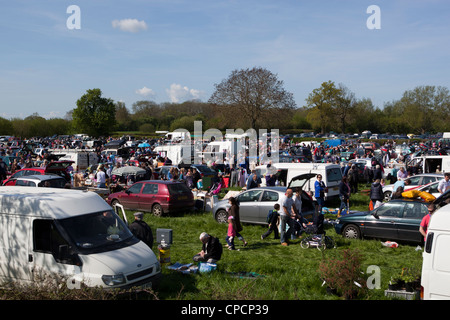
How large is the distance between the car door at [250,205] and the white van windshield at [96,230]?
6204mm

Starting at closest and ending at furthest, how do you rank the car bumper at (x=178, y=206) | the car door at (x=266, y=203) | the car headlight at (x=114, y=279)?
the car headlight at (x=114, y=279)
the car door at (x=266, y=203)
the car bumper at (x=178, y=206)

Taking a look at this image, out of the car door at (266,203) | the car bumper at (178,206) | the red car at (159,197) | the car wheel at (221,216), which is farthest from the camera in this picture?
the red car at (159,197)

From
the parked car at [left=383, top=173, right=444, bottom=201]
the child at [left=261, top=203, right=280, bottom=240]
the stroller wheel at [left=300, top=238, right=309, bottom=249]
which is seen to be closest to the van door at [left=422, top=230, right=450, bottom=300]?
the stroller wheel at [left=300, top=238, right=309, bottom=249]

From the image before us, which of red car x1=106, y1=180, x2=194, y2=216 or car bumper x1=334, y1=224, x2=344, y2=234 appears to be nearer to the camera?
car bumper x1=334, y1=224, x2=344, y2=234

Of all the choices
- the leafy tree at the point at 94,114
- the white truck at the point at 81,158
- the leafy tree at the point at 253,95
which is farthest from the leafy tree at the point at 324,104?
the white truck at the point at 81,158

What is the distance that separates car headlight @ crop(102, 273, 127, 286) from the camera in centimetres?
648

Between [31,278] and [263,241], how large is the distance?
21.8 ft

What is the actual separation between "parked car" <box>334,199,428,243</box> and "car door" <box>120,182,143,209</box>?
814cm

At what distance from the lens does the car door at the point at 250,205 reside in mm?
13492

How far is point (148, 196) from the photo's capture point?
15.7m

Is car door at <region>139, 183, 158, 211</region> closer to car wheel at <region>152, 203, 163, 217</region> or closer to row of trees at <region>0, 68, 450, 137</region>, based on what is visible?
car wheel at <region>152, 203, 163, 217</region>

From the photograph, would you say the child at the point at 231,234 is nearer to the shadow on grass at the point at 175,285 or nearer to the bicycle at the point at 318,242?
the bicycle at the point at 318,242
